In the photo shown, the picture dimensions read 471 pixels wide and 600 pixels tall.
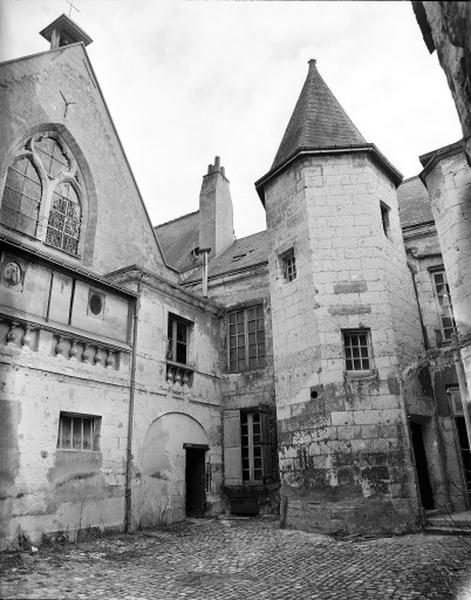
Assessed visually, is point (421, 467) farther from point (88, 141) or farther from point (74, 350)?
point (88, 141)

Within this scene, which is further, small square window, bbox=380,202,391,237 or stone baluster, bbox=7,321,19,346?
small square window, bbox=380,202,391,237

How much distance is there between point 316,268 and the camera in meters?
9.72

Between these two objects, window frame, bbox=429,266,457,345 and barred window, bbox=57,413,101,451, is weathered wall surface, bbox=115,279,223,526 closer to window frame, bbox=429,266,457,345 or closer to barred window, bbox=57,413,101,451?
barred window, bbox=57,413,101,451

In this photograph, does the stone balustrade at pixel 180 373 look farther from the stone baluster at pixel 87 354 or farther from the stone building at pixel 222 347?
the stone baluster at pixel 87 354

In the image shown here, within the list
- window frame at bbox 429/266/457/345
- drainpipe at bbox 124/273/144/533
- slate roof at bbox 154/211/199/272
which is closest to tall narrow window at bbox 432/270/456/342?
window frame at bbox 429/266/457/345

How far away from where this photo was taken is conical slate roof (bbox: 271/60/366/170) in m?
10.8

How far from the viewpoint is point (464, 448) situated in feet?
31.6

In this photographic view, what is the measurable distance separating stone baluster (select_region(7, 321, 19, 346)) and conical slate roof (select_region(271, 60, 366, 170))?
22.3 ft

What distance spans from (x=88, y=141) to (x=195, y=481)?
9.62 metres

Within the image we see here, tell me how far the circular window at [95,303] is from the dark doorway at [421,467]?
676cm

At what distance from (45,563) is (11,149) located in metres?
8.81

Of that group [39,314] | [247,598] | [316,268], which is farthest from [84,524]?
[316,268]

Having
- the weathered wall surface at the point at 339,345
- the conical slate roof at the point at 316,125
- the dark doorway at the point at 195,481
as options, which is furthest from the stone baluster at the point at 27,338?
the conical slate roof at the point at 316,125

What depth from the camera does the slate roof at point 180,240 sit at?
18.3m
